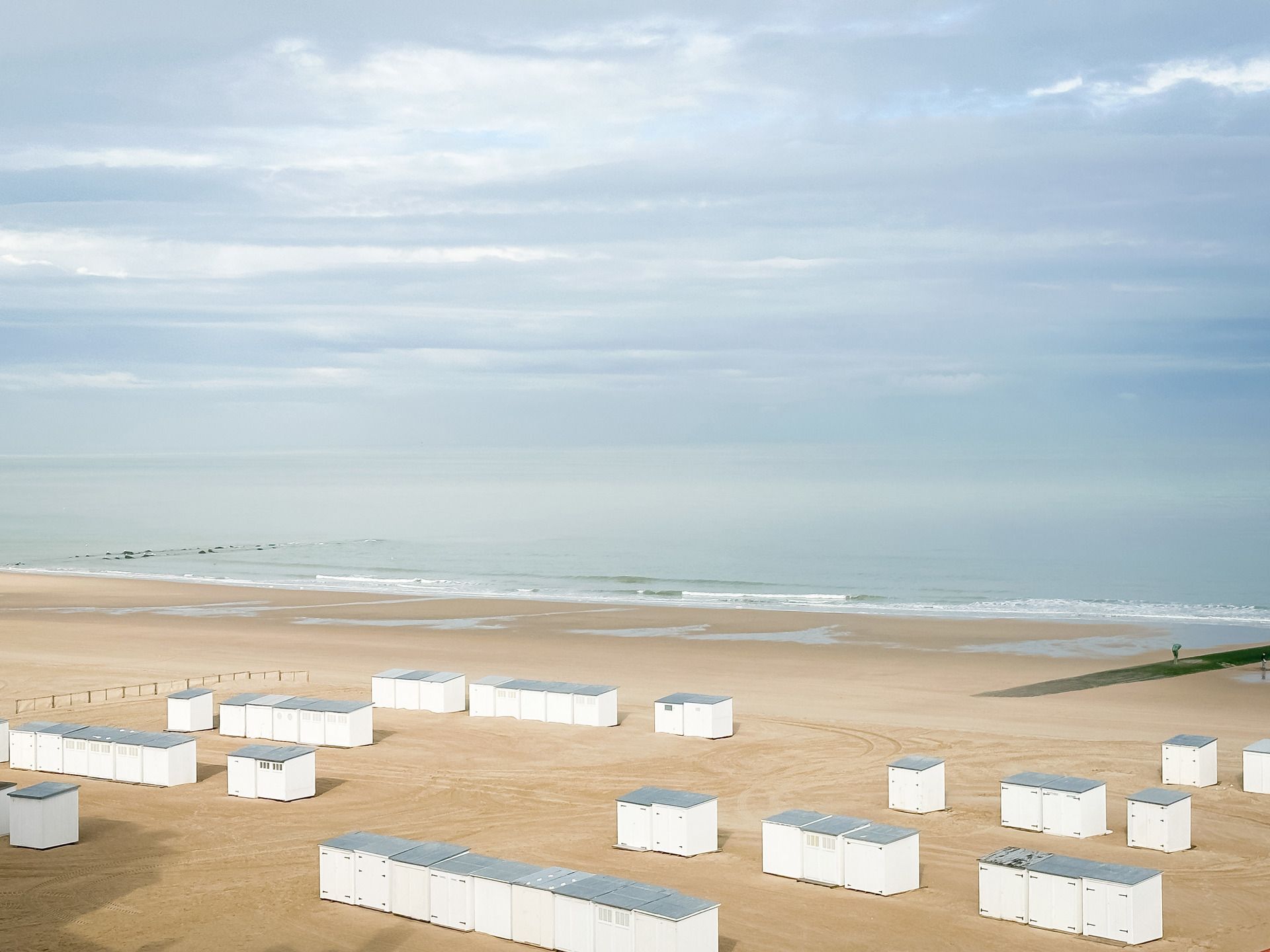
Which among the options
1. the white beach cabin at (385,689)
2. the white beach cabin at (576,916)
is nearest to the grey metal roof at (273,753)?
the white beach cabin at (385,689)

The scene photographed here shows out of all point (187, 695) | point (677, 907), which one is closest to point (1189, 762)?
point (677, 907)

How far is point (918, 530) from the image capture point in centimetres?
13512

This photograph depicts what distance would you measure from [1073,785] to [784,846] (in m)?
8.18

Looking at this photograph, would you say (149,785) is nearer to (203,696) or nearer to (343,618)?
(203,696)

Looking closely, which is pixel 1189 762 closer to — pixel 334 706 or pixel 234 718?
pixel 334 706

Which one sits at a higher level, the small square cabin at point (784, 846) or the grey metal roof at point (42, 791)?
the grey metal roof at point (42, 791)

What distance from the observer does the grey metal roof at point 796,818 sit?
28.1 metres

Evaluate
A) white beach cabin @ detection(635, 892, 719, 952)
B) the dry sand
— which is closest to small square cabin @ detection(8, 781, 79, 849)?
the dry sand

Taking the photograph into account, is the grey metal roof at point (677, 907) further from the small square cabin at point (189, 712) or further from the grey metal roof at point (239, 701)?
the small square cabin at point (189, 712)

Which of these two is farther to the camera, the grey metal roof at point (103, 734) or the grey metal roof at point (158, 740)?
the grey metal roof at point (103, 734)

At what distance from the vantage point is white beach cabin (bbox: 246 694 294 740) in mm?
42031

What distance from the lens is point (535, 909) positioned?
24.2 metres

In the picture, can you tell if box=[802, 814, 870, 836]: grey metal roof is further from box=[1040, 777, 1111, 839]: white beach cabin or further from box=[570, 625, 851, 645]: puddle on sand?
box=[570, 625, 851, 645]: puddle on sand

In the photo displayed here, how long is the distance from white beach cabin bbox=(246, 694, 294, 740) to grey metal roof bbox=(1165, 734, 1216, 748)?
27.4m
